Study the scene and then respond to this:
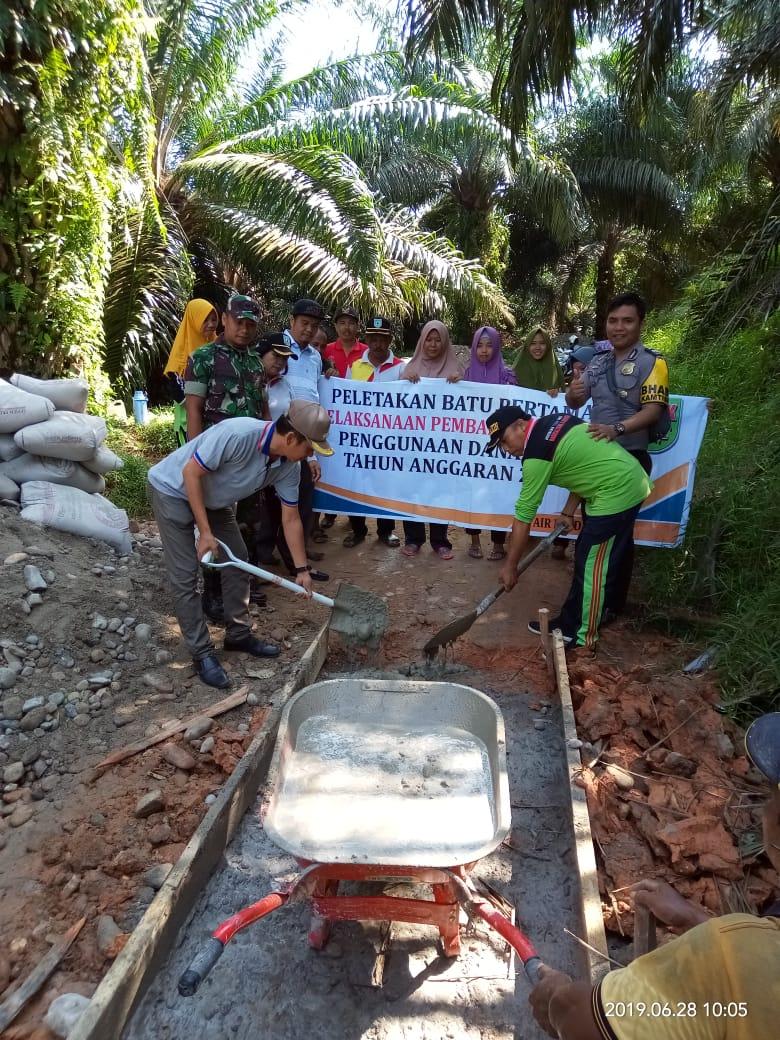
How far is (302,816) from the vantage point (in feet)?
7.50

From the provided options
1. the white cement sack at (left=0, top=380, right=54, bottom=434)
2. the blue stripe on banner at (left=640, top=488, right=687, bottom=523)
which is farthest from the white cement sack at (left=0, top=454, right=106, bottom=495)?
the blue stripe on banner at (left=640, top=488, right=687, bottom=523)

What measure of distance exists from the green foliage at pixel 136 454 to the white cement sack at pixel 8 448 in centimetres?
149

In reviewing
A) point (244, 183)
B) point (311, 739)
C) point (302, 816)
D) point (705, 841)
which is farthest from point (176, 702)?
point (244, 183)

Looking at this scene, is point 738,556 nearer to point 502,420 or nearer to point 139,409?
point 502,420

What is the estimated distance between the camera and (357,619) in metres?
3.80

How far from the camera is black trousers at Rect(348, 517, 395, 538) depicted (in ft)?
19.0

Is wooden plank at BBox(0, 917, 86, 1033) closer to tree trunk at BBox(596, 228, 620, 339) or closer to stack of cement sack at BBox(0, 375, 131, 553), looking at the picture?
stack of cement sack at BBox(0, 375, 131, 553)

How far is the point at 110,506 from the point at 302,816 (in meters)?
3.46

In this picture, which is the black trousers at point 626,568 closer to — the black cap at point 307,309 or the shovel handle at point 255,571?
Result: the shovel handle at point 255,571

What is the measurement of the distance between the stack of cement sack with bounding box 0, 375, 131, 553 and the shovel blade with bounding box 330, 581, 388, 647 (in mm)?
2026

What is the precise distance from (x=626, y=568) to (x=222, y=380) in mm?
2780

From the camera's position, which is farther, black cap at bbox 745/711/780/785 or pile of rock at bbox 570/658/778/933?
pile of rock at bbox 570/658/778/933

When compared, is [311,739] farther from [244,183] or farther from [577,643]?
[244,183]
